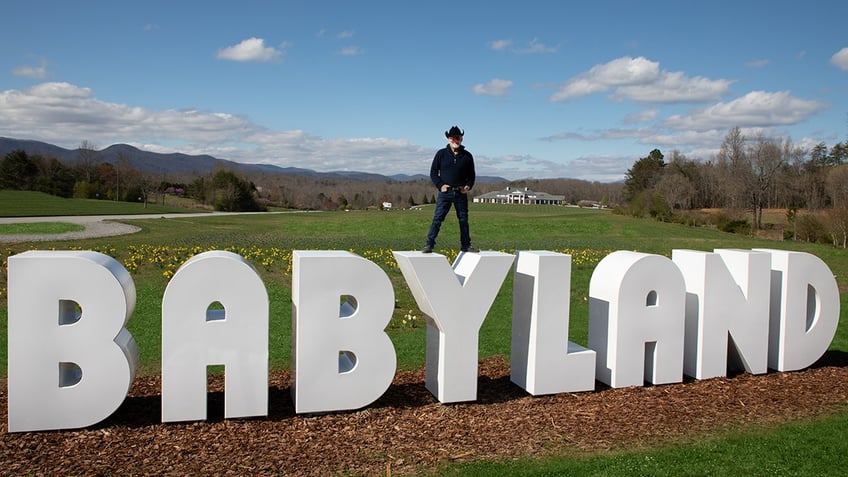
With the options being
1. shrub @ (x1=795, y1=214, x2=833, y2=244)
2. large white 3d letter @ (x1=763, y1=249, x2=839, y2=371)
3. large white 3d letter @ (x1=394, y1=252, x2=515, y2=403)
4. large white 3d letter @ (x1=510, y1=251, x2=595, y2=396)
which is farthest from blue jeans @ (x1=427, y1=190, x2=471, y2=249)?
shrub @ (x1=795, y1=214, x2=833, y2=244)

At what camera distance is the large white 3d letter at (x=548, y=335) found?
7.52 meters

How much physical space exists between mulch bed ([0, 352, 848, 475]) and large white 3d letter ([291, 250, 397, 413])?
264 millimetres

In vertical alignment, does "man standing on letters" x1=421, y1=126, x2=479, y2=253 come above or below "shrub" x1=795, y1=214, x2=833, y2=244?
above

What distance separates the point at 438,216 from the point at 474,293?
5.93ft

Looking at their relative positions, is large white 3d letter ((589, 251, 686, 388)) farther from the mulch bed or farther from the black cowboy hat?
the black cowboy hat

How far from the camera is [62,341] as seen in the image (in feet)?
19.9

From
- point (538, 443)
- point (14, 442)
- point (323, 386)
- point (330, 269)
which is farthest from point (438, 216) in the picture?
point (14, 442)

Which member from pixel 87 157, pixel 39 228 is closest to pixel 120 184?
pixel 87 157

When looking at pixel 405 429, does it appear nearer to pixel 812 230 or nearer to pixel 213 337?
pixel 213 337

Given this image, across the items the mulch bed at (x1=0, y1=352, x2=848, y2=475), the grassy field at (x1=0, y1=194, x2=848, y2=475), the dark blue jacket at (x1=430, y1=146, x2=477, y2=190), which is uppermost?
the dark blue jacket at (x1=430, y1=146, x2=477, y2=190)

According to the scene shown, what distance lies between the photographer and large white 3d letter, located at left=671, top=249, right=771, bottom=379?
826 centimetres

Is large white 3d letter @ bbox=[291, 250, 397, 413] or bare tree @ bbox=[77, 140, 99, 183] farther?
bare tree @ bbox=[77, 140, 99, 183]

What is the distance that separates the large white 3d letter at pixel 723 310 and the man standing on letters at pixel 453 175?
3.19m

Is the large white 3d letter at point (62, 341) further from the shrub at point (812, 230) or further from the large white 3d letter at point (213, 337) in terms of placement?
the shrub at point (812, 230)
